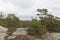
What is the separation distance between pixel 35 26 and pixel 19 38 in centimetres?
371

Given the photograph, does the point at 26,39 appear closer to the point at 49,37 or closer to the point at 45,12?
the point at 49,37

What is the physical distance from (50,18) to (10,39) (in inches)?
230

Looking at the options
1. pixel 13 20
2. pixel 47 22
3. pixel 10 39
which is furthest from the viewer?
pixel 13 20

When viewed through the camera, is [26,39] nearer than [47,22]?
Yes

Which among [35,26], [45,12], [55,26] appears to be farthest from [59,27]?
[35,26]

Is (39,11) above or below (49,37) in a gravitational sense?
above

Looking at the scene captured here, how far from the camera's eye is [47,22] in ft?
49.7

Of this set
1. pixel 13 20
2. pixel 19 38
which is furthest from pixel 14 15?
pixel 19 38

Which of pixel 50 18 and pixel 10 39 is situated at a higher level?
pixel 50 18

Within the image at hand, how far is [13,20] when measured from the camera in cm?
1981

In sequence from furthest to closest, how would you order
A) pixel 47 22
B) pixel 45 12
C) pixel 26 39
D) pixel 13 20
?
Result: pixel 13 20 < pixel 45 12 < pixel 47 22 < pixel 26 39

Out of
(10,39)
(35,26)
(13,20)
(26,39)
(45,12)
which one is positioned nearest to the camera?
(26,39)

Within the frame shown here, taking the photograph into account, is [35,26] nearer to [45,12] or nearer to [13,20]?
[45,12]

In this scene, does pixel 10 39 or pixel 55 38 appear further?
pixel 55 38
